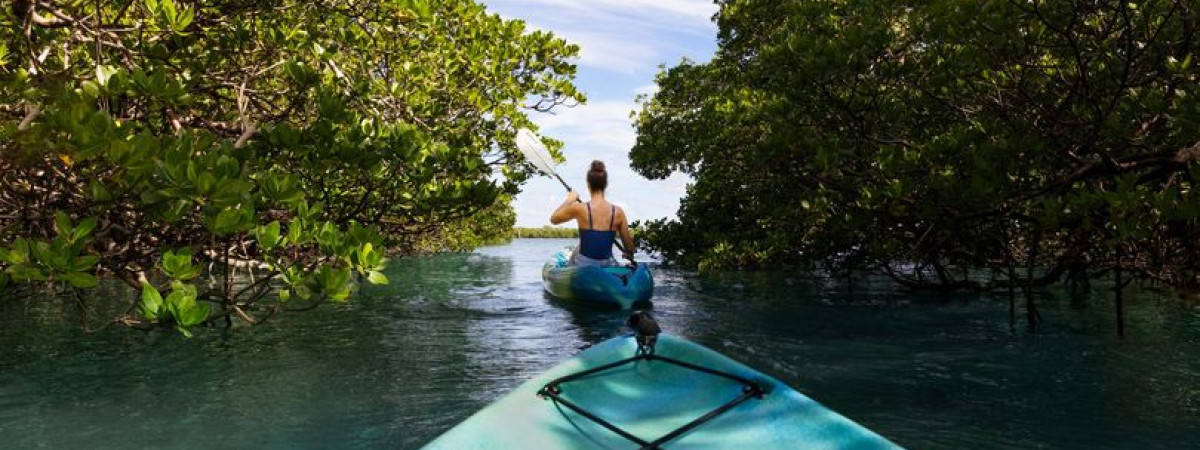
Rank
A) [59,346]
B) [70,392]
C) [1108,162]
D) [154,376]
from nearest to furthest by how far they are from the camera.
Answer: [1108,162] → [70,392] → [154,376] → [59,346]

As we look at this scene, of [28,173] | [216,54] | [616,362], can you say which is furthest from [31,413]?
[616,362]

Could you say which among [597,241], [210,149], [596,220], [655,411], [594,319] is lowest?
[594,319]

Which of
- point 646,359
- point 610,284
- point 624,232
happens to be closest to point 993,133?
point 646,359

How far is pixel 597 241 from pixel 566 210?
0.80 metres

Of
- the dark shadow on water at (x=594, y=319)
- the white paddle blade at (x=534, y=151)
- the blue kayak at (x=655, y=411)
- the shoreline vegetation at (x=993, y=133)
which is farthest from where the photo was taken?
the white paddle blade at (x=534, y=151)

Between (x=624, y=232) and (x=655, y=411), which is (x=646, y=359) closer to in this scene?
(x=655, y=411)

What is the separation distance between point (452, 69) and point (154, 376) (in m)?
5.06

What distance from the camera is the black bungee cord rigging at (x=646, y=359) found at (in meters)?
3.74

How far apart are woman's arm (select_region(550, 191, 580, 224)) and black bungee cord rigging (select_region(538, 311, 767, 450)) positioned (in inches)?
267

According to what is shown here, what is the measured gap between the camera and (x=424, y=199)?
6547 mm

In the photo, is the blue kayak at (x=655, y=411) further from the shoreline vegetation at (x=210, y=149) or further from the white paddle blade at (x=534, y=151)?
the white paddle blade at (x=534, y=151)

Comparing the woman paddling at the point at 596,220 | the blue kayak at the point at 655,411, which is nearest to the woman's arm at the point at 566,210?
the woman paddling at the point at 596,220

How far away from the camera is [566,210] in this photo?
1131cm

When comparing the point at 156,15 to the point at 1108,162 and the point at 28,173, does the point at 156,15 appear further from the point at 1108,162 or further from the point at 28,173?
the point at 1108,162
